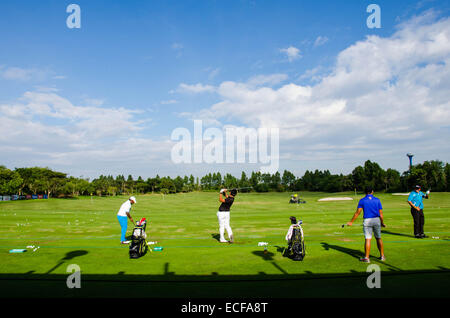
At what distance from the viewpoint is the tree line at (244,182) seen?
84375 mm

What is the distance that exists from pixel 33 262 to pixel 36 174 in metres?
102

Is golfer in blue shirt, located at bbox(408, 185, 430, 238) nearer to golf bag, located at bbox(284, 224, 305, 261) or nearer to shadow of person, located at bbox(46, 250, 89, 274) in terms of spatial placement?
golf bag, located at bbox(284, 224, 305, 261)

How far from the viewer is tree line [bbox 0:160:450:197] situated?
84.4 m

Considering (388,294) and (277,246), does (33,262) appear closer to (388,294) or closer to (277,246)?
(277,246)

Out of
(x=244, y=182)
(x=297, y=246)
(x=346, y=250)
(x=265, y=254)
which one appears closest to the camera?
(x=297, y=246)

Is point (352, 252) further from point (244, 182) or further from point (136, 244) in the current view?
point (244, 182)

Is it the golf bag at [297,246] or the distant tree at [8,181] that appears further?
the distant tree at [8,181]

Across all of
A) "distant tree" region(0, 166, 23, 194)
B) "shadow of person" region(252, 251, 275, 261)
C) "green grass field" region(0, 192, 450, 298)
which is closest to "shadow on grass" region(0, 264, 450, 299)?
"green grass field" region(0, 192, 450, 298)

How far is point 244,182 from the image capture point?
159 m

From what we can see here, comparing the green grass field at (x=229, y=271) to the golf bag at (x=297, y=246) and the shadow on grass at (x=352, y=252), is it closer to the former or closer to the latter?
the shadow on grass at (x=352, y=252)

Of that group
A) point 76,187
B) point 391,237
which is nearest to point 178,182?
point 76,187

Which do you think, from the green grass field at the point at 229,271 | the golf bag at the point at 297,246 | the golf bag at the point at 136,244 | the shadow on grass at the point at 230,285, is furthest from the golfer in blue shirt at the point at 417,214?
the golf bag at the point at 136,244

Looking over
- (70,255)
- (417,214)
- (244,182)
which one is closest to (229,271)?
(70,255)
